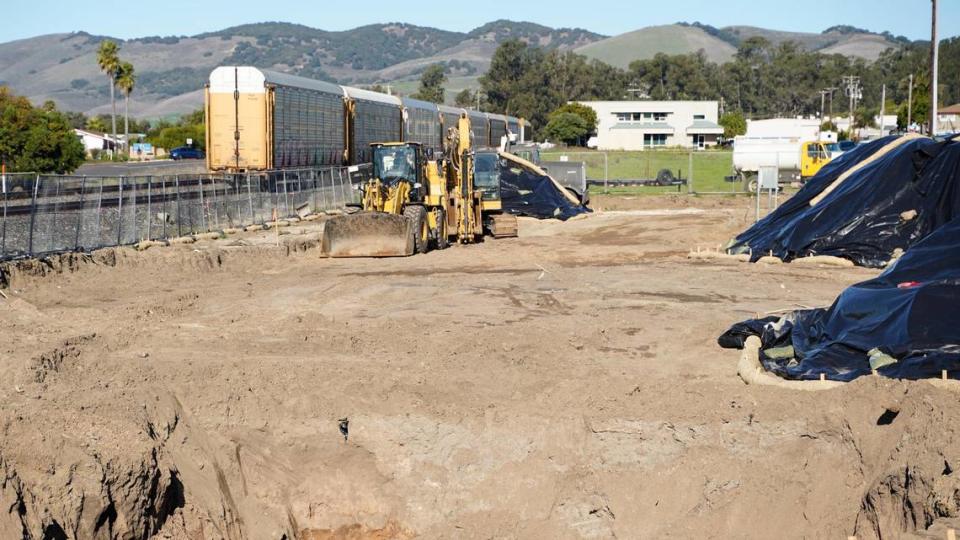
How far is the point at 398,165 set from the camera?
84.7ft

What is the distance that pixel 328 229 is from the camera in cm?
2505

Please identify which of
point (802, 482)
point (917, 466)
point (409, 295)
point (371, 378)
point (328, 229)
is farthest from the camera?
point (328, 229)

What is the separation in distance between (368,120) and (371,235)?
20.1 metres

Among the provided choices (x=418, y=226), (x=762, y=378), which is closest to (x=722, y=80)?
(x=418, y=226)

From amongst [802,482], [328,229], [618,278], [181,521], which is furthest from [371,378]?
[328,229]

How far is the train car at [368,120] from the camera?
4212cm

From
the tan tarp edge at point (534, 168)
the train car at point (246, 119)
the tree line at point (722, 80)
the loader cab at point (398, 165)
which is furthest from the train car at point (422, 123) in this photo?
the tree line at point (722, 80)

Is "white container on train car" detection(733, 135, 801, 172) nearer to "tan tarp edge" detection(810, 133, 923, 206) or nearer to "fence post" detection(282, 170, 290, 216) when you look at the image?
"fence post" detection(282, 170, 290, 216)

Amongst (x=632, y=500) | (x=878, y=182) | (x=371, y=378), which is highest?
(x=878, y=182)

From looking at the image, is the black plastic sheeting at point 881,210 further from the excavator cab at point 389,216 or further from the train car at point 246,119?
the train car at point 246,119

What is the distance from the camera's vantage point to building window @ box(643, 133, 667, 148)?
13700cm

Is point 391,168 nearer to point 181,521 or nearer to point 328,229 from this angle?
point 328,229

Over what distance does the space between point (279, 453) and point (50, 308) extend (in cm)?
773

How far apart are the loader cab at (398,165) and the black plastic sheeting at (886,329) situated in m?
12.3
